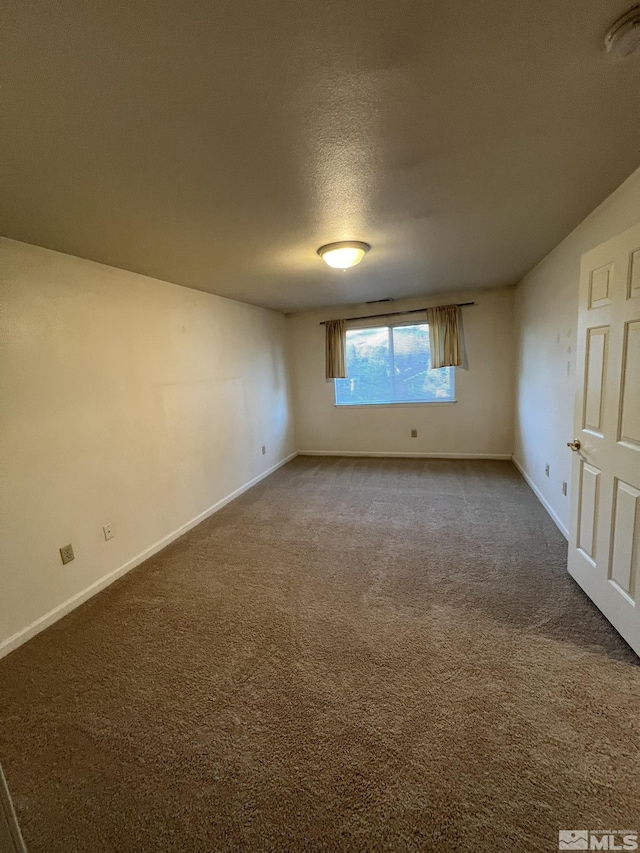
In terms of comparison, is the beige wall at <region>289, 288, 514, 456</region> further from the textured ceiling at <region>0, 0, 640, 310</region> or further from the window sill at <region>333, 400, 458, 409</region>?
the textured ceiling at <region>0, 0, 640, 310</region>

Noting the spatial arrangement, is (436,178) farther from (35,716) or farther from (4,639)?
(4,639)

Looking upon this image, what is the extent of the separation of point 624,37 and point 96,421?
3053 mm

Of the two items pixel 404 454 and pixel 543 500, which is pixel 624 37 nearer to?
pixel 543 500

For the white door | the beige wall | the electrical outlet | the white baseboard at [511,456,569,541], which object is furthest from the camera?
the beige wall

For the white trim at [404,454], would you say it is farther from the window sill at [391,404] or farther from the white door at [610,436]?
the white door at [610,436]

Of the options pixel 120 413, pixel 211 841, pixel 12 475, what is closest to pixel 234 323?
pixel 120 413

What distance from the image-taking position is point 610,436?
1857 millimetres

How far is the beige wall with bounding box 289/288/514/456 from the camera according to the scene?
15.6ft

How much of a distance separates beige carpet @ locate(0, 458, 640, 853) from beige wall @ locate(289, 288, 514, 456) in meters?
2.46

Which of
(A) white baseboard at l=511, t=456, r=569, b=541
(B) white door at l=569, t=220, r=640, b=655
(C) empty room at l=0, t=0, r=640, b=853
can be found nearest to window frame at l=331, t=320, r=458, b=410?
(A) white baseboard at l=511, t=456, r=569, b=541

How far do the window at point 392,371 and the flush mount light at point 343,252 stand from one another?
2.64m

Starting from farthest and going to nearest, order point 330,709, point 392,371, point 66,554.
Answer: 1. point 392,371
2. point 66,554
3. point 330,709

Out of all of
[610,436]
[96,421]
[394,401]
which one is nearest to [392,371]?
[394,401]

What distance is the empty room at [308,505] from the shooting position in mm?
1053
